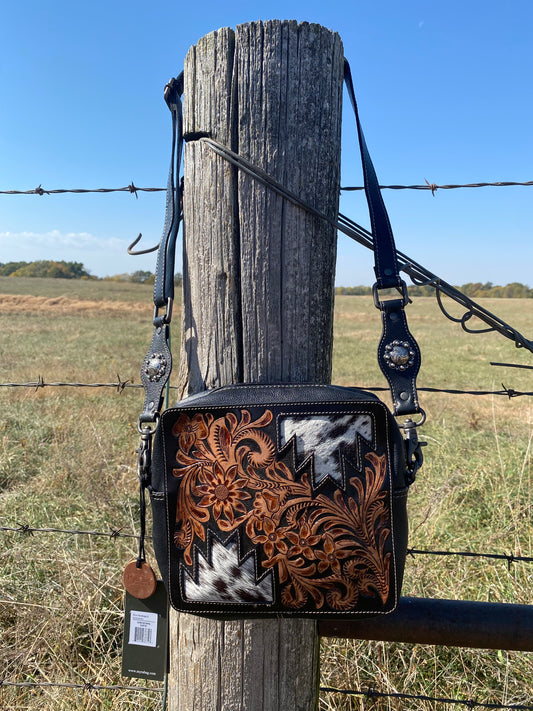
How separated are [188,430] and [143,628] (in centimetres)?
70

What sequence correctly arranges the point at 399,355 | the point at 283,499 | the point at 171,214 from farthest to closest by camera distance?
the point at 171,214 → the point at 399,355 → the point at 283,499

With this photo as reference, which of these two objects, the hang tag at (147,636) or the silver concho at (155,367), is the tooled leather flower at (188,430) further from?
the hang tag at (147,636)

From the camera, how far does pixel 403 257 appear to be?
138cm

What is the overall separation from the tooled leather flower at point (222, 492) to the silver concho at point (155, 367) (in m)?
0.26

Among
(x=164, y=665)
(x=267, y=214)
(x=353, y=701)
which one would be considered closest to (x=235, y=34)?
(x=267, y=214)

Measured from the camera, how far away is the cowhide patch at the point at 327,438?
3.48 feet

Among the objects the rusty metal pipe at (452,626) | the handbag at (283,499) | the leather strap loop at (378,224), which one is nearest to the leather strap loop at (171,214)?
the handbag at (283,499)

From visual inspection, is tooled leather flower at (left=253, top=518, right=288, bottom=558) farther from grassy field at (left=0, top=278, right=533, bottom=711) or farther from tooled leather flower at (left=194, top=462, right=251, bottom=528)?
grassy field at (left=0, top=278, right=533, bottom=711)

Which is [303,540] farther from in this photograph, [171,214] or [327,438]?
[171,214]

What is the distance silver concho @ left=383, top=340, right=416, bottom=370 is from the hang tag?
0.88 m

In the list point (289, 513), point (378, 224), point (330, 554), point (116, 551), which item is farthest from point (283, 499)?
point (116, 551)

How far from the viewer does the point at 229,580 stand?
1.10 metres

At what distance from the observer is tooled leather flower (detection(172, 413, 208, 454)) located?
1.10 m

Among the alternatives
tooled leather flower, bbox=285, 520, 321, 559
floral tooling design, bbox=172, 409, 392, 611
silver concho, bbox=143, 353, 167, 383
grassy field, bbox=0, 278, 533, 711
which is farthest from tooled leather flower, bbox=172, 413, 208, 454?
grassy field, bbox=0, 278, 533, 711
